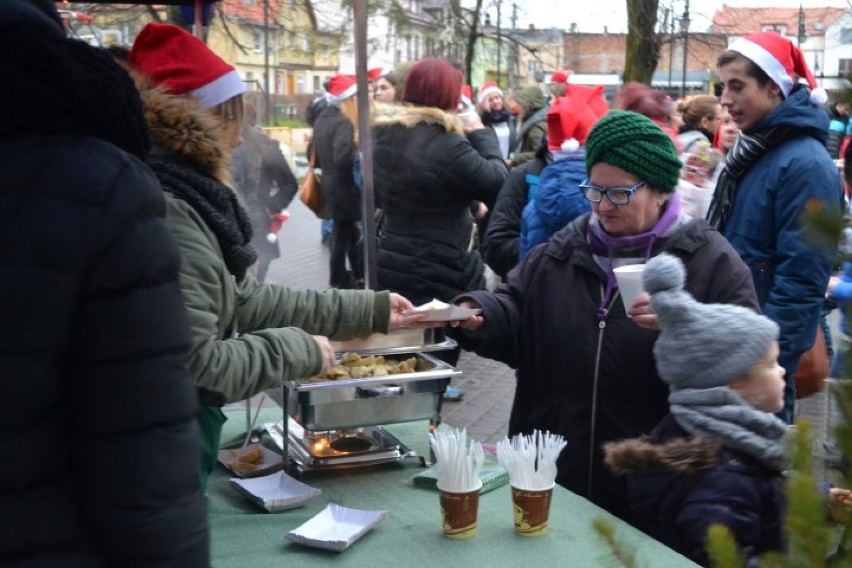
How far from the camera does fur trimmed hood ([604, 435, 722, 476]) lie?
1.95 m

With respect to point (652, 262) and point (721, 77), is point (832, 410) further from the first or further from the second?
point (721, 77)

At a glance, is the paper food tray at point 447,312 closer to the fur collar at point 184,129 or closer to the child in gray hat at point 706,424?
the child in gray hat at point 706,424

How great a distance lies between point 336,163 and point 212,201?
506 centimetres

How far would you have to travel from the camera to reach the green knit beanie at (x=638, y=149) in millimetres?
2496

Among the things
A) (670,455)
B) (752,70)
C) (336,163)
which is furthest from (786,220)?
(336,163)

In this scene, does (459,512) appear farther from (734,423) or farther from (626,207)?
(626,207)

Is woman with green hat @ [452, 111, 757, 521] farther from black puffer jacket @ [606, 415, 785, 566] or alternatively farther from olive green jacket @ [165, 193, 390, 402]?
olive green jacket @ [165, 193, 390, 402]

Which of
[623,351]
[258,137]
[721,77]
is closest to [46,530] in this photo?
[623,351]

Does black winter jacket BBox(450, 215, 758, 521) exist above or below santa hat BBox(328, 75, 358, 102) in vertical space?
below

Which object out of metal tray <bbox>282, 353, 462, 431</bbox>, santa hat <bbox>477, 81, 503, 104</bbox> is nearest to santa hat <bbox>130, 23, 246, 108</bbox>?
metal tray <bbox>282, 353, 462, 431</bbox>

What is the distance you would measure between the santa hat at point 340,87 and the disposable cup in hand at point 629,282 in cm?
466

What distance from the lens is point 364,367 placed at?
2.60 meters

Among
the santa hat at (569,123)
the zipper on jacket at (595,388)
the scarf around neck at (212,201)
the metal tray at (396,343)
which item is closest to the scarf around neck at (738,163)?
the santa hat at (569,123)

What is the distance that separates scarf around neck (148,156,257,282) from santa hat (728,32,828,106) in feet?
6.85
